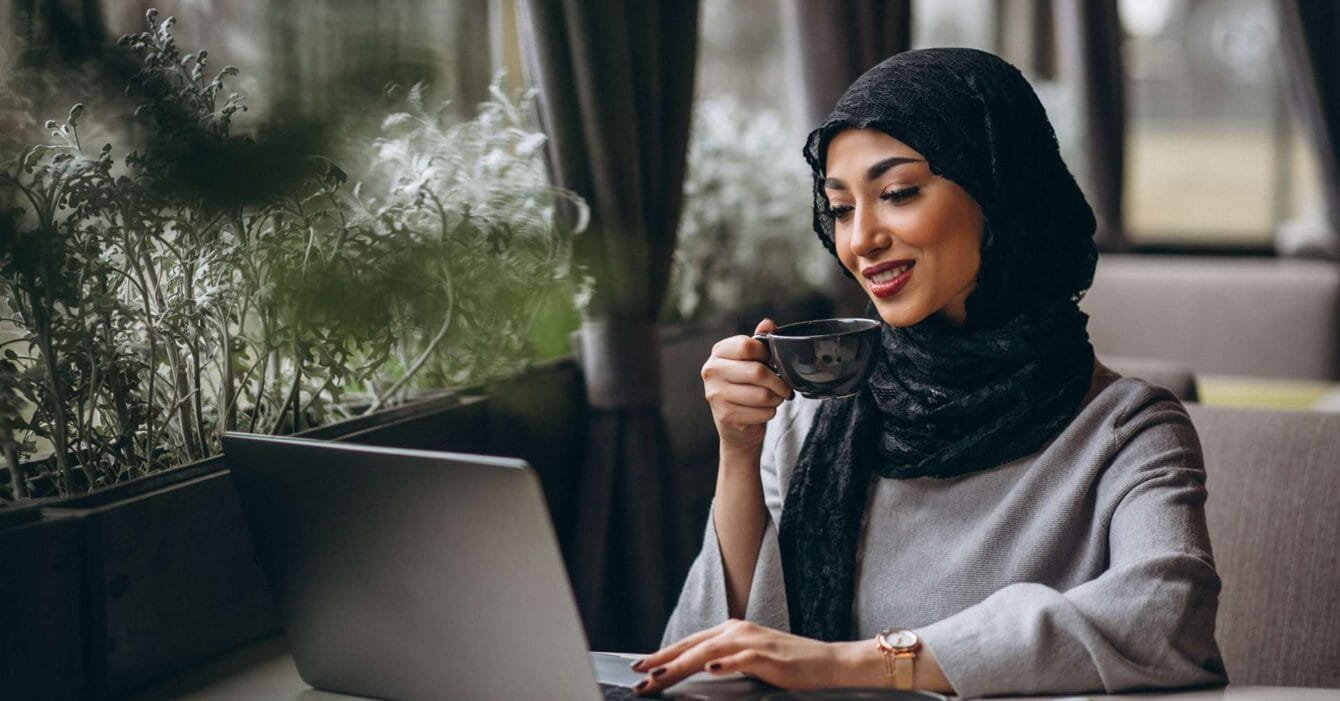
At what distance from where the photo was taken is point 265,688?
51.5 inches

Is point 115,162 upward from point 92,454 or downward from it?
upward

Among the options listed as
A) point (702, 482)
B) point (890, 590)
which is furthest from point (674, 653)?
point (702, 482)

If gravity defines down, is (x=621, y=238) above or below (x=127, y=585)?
above

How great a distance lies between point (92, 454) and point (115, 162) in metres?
0.31

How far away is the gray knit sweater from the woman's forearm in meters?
0.02

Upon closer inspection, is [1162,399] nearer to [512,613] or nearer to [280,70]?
[512,613]

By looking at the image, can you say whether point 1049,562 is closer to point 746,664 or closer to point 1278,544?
point 746,664

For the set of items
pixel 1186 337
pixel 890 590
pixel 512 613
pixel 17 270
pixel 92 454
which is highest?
pixel 17 270

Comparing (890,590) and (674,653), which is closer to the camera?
(674,653)

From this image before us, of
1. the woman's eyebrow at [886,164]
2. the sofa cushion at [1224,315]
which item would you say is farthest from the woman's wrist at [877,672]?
the sofa cushion at [1224,315]

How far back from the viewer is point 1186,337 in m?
4.61

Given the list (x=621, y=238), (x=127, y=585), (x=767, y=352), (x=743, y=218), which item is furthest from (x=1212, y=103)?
(x=127, y=585)

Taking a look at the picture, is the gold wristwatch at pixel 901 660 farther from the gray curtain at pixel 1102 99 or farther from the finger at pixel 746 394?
the gray curtain at pixel 1102 99

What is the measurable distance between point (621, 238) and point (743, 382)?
1.06m
